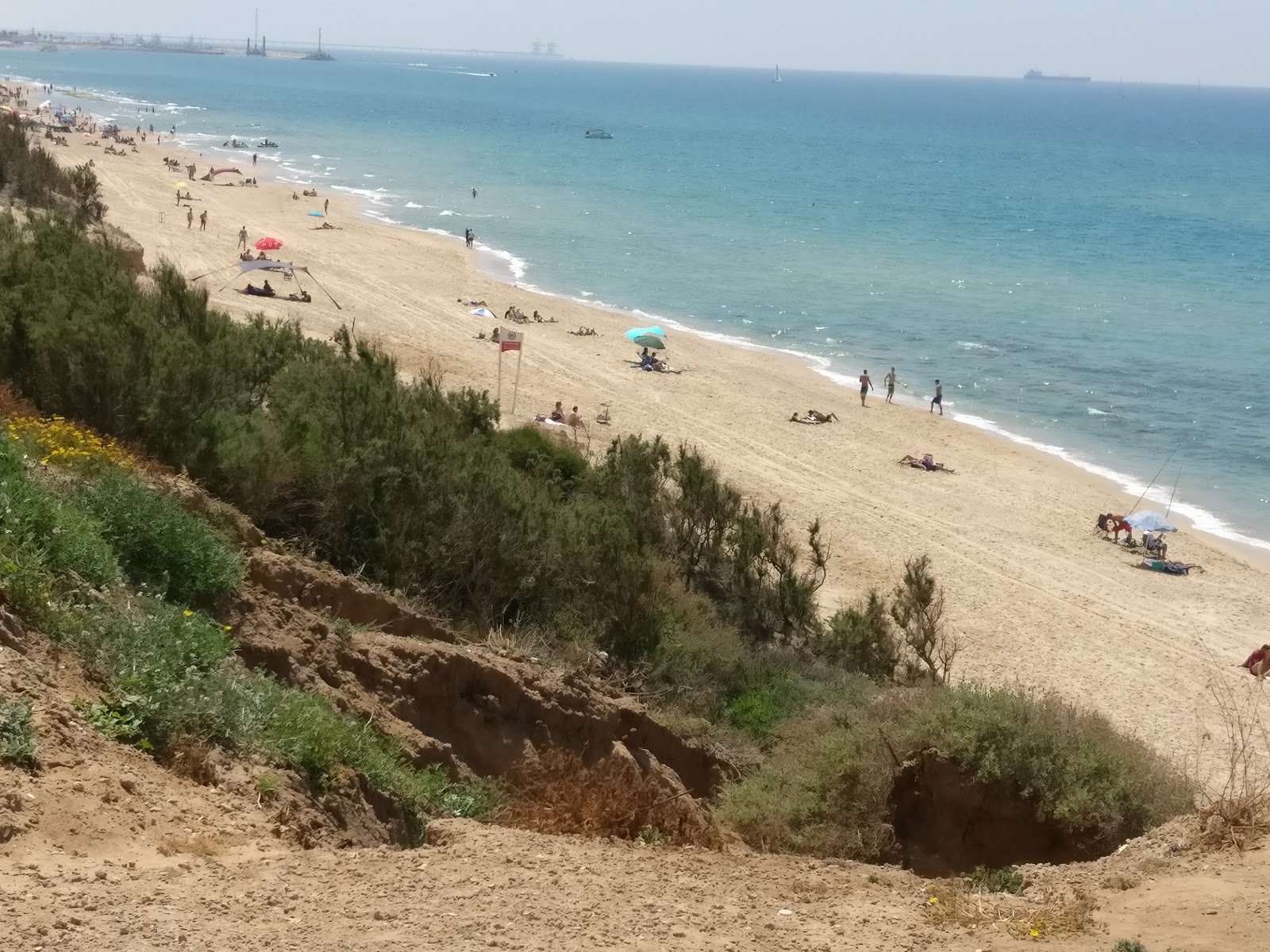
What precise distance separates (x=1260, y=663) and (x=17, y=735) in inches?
676

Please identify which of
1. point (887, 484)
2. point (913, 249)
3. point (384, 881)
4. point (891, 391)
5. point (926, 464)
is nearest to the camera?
point (384, 881)

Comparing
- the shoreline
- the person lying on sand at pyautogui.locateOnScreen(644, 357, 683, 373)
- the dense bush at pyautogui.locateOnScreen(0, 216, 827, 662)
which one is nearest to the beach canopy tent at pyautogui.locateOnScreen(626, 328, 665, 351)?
the person lying on sand at pyautogui.locateOnScreen(644, 357, 683, 373)

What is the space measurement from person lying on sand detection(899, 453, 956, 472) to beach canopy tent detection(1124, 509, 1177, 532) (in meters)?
A: 4.52

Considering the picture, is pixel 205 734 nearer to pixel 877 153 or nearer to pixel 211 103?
pixel 877 153

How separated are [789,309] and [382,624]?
3623 cm

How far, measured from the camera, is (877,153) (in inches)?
4675

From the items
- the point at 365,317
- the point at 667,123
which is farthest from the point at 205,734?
the point at 667,123

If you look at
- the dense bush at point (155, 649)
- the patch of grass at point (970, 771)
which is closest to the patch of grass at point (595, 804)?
the dense bush at point (155, 649)

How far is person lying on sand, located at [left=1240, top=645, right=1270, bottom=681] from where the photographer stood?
18.5m

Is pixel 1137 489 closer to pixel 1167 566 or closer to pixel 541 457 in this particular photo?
pixel 1167 566

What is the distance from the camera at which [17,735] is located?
6.25 m

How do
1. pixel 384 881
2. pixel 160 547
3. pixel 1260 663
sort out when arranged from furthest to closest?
1. pixel 1260 663
2. pixel 160 547
3. pixel 384 881

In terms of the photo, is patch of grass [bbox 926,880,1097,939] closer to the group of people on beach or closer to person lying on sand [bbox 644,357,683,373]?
the group of people on beach

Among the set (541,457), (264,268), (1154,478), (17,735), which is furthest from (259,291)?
(17,735)
